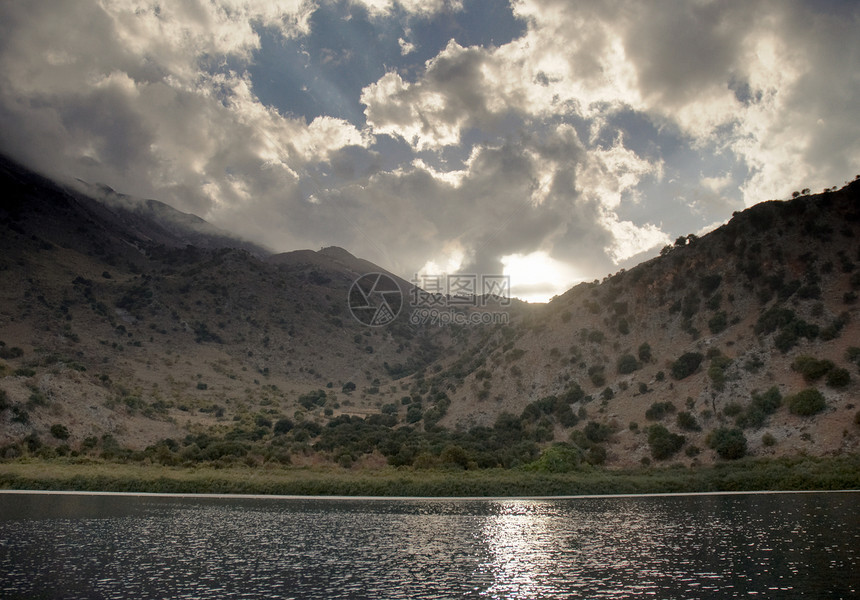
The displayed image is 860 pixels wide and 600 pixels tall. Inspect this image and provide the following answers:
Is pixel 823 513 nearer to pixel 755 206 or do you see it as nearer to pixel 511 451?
pixel 511 451

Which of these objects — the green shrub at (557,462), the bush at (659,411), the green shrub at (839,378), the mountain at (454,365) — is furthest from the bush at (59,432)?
the green shrub at (839,378)

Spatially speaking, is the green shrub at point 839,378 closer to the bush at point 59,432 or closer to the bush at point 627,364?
the bush at point 627,364

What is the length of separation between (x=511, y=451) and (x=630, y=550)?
40.2 m

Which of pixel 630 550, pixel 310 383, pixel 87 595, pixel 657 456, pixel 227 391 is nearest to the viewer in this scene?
pixel 87 595

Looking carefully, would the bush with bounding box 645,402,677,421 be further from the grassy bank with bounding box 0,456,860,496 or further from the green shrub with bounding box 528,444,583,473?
the grassy bank with bounding box 0,456,860,496

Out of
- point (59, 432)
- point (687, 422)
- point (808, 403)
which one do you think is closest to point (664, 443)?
point (687, 422)

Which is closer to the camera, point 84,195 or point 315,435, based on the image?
point 315,435

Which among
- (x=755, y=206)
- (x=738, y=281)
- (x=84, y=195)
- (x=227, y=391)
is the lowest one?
(x=227, y=391)

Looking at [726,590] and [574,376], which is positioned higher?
[574,376]

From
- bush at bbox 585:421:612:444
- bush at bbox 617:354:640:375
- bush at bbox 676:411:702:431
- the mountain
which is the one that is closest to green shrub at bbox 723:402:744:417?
the mountain

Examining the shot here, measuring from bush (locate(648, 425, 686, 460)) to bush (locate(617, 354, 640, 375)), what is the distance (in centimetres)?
1818

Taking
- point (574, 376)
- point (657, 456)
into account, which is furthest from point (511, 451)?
point (574, 376)

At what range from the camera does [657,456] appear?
58906 mm

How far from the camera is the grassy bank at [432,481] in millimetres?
42062
